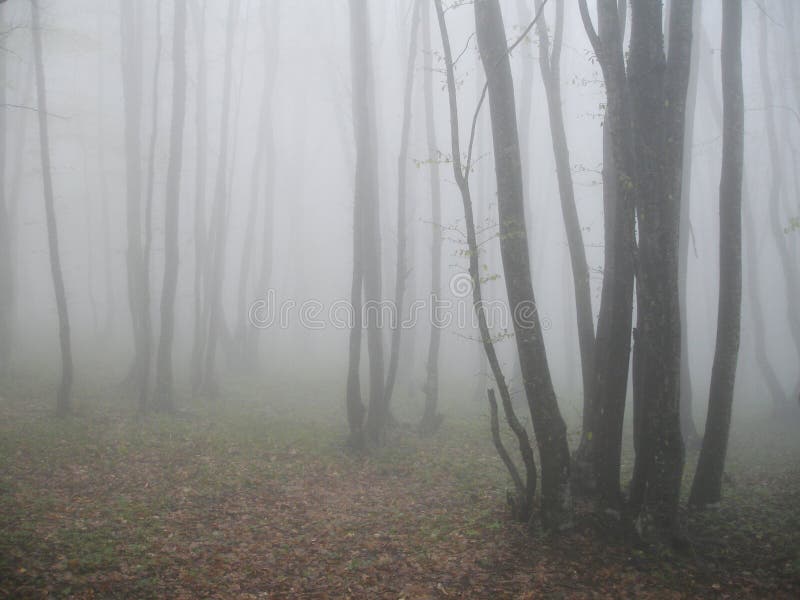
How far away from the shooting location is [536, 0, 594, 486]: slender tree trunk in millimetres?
6867

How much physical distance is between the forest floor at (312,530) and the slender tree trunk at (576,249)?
1.57 m

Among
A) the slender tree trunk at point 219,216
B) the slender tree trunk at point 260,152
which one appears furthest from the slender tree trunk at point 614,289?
the slender tree trunk at point 260,152

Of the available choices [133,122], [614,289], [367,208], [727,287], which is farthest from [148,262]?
[727,287]

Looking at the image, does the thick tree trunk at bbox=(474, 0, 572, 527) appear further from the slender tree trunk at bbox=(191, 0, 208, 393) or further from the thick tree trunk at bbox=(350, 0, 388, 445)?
the slender tree trunk at bbox=(191, 0, 208, 393)

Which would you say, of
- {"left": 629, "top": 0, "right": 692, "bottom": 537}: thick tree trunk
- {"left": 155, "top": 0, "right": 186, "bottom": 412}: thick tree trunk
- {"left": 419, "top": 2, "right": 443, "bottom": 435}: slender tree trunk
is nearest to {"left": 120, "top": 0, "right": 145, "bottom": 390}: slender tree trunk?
{"left": 155, "top": 0, "right": 186, "bottom": 412}: thick tree trunk

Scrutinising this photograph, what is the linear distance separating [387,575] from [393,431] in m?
6.07

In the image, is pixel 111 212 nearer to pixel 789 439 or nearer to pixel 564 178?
pixel 564 178

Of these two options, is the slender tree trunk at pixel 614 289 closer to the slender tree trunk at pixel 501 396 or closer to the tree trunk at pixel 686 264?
the slender tree trunk at pixel 501 396

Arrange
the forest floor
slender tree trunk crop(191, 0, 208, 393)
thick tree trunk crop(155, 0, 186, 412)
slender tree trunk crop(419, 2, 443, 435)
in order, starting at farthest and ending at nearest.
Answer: slender tree trunk crop(191, 0, 208, 393)
thick tree trunk crop(155, 0, 186, 412)
slender tree trunk crop(419, 2, 443, 435)
the forest floor

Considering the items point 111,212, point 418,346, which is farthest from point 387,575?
point 111,212

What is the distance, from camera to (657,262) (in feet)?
18.1

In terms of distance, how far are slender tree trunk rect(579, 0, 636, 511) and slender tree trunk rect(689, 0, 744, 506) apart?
1.71 m

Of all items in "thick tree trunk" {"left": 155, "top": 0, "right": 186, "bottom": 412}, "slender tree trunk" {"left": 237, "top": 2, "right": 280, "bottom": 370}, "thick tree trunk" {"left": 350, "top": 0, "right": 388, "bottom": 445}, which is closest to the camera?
"thick tree trunk" {"left": 350, "top": 0, "right": 388, "bottom": 445}

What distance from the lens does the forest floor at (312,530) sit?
5023mm
